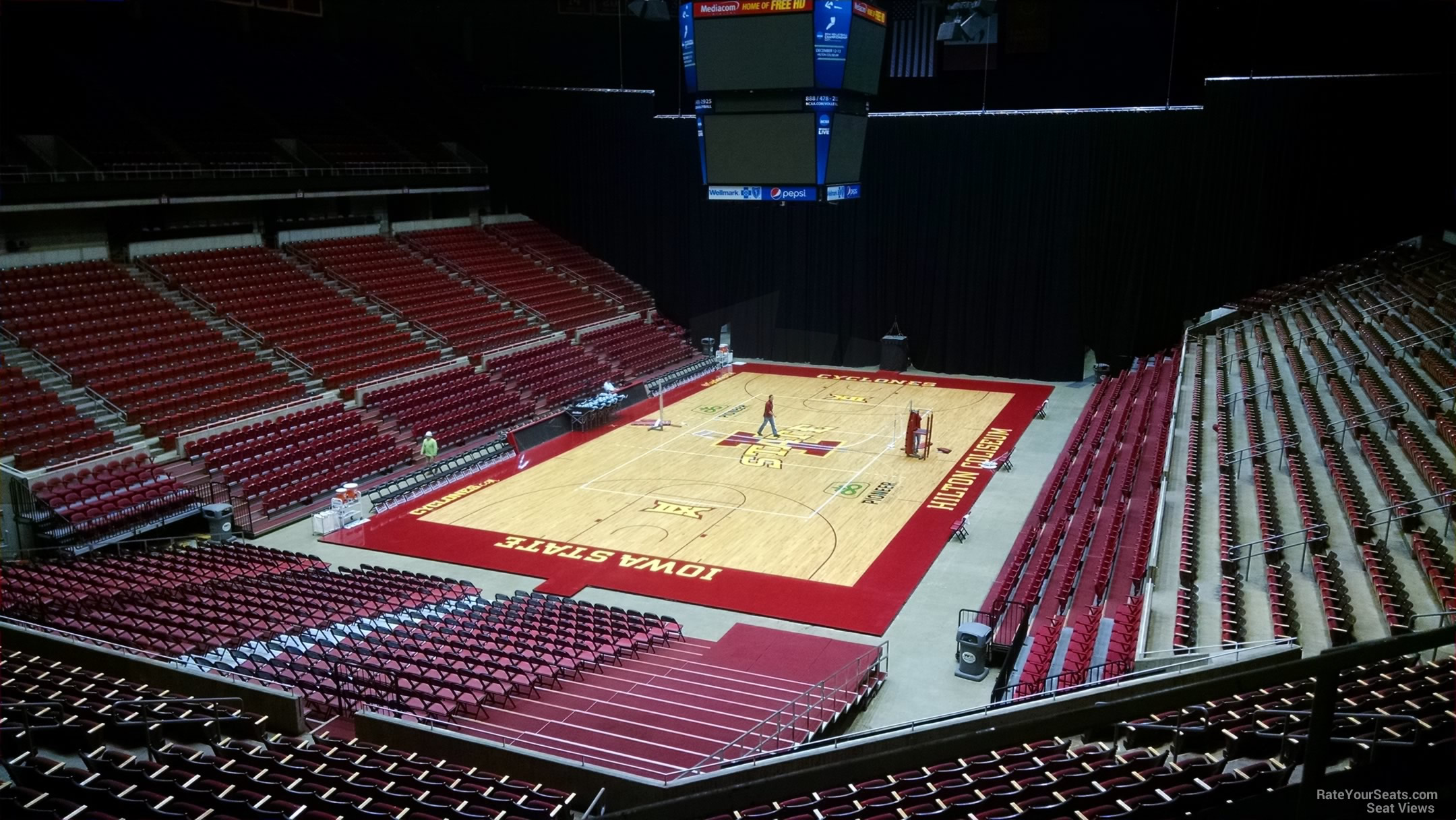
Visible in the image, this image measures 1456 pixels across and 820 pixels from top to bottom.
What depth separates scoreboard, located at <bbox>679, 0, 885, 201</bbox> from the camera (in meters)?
15.9

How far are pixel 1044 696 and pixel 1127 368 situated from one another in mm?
24555

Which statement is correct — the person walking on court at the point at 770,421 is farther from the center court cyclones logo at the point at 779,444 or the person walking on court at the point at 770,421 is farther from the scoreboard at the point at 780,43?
the scoreboard at the point at 780,43

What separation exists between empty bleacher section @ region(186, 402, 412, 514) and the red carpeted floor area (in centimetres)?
1053

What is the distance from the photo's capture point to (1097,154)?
97.9 ft

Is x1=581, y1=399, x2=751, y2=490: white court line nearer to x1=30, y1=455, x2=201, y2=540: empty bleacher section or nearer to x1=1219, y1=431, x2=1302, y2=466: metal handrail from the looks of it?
x1=30, y1=455, x2=201, y2=540: empty bleacher section

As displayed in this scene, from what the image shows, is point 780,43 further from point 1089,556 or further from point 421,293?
point 421,293

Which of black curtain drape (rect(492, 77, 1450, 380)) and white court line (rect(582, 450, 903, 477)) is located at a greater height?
black curtain drape (rect(492, 77, 1450, 380))

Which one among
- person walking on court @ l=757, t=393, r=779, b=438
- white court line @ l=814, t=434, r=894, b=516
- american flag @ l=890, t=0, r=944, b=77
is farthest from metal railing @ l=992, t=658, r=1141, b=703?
american flag @ l=890, t=0, r=944, b=77

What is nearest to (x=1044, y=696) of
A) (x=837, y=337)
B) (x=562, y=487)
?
(x=562, y=487)

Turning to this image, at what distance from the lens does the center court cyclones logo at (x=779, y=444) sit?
22906 mm

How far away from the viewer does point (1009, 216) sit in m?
31.6

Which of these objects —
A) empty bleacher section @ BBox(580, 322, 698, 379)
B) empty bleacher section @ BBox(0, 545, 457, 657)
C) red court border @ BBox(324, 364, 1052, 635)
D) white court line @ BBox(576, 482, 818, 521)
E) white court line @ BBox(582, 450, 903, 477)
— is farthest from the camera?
empty bleacher section @ BBox(580, 322, 698, 379)

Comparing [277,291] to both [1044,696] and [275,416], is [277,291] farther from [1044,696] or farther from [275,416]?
[1044,696]

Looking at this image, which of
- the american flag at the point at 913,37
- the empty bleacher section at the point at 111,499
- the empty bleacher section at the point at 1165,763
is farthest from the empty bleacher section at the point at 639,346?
the empty bleacher section at the point at 1165,763
